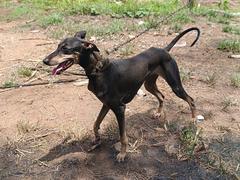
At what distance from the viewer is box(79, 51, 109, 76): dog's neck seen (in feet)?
11.4

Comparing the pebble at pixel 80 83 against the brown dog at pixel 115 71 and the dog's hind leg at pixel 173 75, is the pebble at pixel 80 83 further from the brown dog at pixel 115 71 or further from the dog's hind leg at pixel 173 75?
the dog's hind leg at pixel 173 75

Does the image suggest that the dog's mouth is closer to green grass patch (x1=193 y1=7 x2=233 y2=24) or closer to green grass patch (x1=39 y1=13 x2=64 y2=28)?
green grass patch (x1=39 y1=13 x2=64 y2=28)

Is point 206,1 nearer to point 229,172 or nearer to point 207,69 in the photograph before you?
point 207,69

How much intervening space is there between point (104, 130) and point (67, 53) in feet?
4.23

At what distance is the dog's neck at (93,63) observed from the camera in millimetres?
3473

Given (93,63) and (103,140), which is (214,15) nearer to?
(103,140)

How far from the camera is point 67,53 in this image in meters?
3.35

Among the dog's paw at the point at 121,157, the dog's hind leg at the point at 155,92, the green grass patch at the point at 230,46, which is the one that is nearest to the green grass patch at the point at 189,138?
the dog's hind leg at the point at 155,92

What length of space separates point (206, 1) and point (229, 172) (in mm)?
8387

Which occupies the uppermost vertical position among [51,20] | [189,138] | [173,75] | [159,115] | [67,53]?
[67,53]

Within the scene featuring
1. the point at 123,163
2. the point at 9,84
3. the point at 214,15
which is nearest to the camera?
the point at 123,163

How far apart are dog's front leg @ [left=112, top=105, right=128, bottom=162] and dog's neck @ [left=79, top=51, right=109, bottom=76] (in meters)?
0.42

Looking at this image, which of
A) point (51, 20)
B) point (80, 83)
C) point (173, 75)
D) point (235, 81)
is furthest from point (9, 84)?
point (235, 81)

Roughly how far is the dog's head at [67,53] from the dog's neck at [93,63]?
6 centimetres
